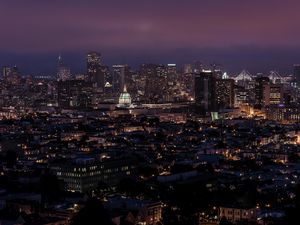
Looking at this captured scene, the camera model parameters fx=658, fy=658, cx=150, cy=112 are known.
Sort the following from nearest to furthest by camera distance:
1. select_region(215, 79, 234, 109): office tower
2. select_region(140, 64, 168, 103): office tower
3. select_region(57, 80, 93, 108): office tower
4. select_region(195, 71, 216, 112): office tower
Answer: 1. select_region(195, 71, 216, 112): office tower
2. select_region(215, 79, 234, 109): office tower
3. select_region(57, 80, 93, 108): office tower
4. select_region(140, 64, 168, 103): office tower

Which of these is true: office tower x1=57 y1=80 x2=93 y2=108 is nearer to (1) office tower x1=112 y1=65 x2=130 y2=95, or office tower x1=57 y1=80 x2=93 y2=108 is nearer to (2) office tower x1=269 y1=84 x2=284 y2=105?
(2) office tower x1=269 y1=84 x2=284 y2=105

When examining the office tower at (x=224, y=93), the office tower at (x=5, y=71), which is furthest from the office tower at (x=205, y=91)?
the office tower at (x=5, y=71)

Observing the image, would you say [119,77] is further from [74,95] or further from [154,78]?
[74,95]

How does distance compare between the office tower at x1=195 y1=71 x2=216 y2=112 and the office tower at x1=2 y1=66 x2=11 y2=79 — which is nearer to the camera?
the office tower at x1=195 y1=71 x2=216 y2=112

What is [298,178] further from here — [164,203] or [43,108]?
[43,108]

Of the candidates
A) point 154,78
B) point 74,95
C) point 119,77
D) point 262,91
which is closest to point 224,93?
point 262,91

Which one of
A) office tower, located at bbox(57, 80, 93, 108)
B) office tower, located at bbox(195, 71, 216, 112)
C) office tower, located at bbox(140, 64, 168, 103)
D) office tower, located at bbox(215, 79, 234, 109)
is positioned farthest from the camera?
office tower, located at bbox(140, 64, 168, 103)

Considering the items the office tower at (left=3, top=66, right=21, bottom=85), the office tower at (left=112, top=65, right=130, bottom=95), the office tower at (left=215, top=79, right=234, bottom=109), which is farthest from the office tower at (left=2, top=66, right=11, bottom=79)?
the office tower at (left=215, top=79, right=234, bottom=109)
